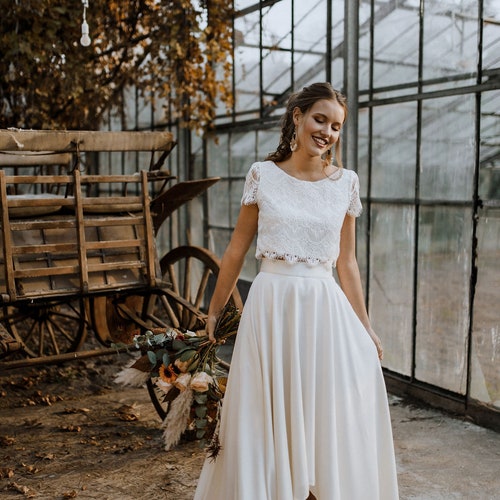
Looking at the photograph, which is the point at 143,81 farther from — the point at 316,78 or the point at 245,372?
the point at 245,372

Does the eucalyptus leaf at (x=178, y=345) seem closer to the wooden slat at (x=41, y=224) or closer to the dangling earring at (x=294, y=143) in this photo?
the dangling earring at (x=294, y=143)

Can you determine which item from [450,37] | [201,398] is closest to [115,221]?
[201,398]

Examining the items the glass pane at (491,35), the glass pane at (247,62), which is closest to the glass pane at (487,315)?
the glass pane at (491,35)

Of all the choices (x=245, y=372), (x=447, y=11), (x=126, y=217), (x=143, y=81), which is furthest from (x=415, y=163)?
(x=143, y=81)

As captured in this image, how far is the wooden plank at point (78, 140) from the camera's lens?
3781mm

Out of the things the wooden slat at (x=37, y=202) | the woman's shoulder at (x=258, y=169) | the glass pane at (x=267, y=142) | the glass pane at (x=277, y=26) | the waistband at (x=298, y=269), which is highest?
the glass pane at (x=277, y=26)

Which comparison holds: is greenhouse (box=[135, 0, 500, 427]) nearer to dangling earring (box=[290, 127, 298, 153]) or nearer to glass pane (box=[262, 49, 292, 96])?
glass pane (box=[262, 49, 292, 96])

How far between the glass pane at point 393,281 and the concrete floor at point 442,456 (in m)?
0.39

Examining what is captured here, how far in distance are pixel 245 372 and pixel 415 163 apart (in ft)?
8.08

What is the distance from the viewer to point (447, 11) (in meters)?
4.23

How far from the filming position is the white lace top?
8.33ft

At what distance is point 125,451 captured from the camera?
388 centimetres

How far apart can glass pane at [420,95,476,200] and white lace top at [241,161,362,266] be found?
6.11 ft

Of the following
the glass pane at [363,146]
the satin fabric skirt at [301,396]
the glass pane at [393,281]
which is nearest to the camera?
the satin fabric skirt at [301,396]
